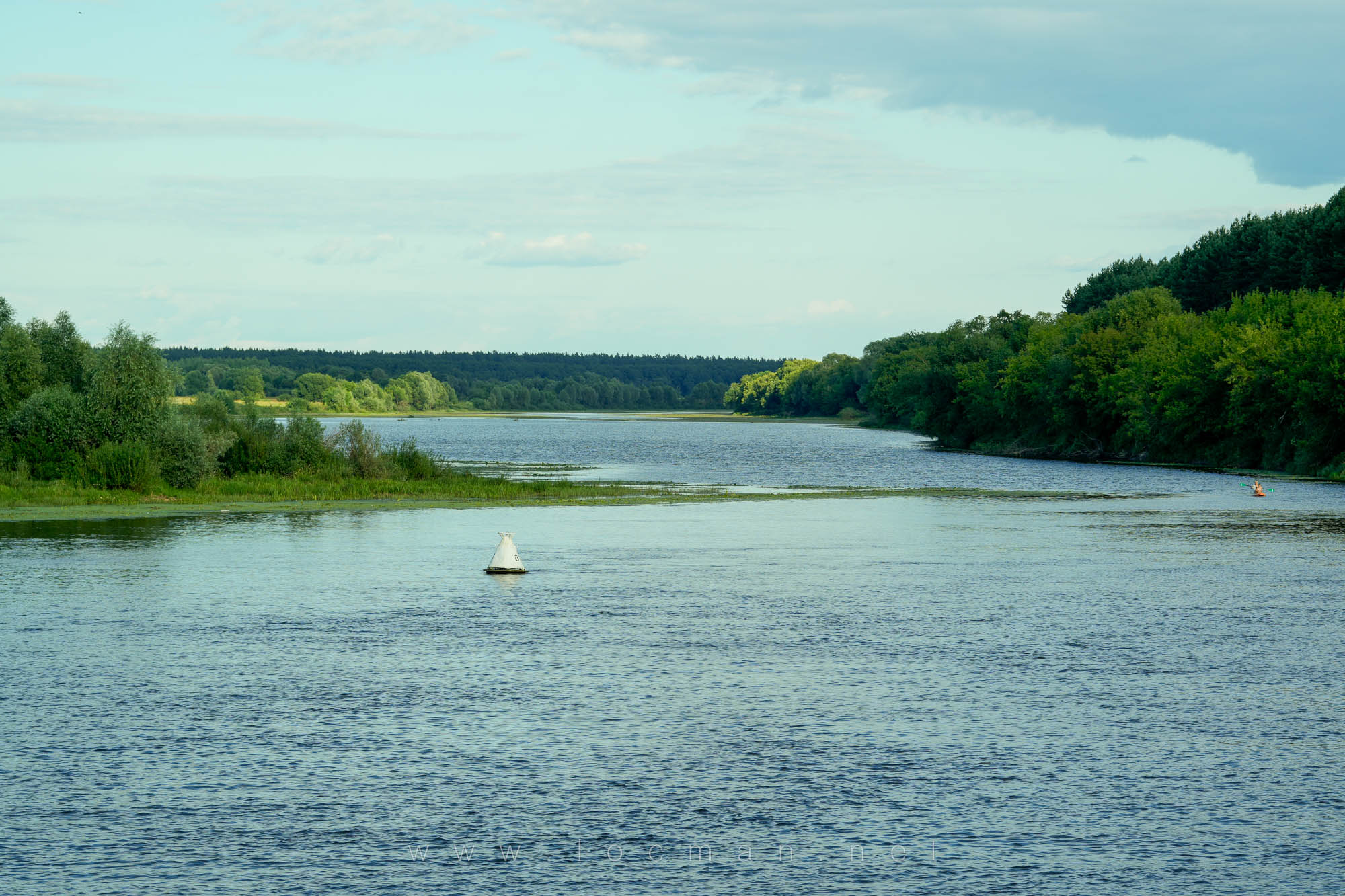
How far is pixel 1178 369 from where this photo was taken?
92.6m

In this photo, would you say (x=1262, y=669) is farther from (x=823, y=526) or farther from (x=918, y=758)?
(x=823, y=526)

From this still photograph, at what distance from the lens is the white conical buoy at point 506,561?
2686cm

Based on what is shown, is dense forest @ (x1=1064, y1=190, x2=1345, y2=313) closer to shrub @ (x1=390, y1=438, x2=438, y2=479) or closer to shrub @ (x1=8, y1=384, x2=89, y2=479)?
shrub @ (x1=390, y1=438, x2=438, y2=479)

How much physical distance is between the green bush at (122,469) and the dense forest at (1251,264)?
81.1m

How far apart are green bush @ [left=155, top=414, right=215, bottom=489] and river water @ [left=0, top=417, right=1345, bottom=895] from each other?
1825 cm

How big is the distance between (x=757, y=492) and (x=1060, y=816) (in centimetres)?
4815

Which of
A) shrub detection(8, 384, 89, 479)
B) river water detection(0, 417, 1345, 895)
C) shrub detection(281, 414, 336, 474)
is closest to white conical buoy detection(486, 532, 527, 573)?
river water detection(0, 417, 1345, 895)

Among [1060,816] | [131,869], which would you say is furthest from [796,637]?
[131,869]

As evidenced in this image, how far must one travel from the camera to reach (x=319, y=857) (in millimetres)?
9359

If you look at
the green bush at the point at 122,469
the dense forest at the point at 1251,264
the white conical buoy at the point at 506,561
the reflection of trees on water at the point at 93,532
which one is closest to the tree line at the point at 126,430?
the green bush at the point at 122,469

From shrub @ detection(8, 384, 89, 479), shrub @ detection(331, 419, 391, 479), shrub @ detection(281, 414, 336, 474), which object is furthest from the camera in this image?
shrub @ detection(331, 419, 391, 479)

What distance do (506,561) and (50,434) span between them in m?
28.3

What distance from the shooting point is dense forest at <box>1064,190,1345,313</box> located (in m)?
106

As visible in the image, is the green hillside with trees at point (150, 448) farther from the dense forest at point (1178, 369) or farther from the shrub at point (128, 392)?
the dense forest at point (1178, 369)
